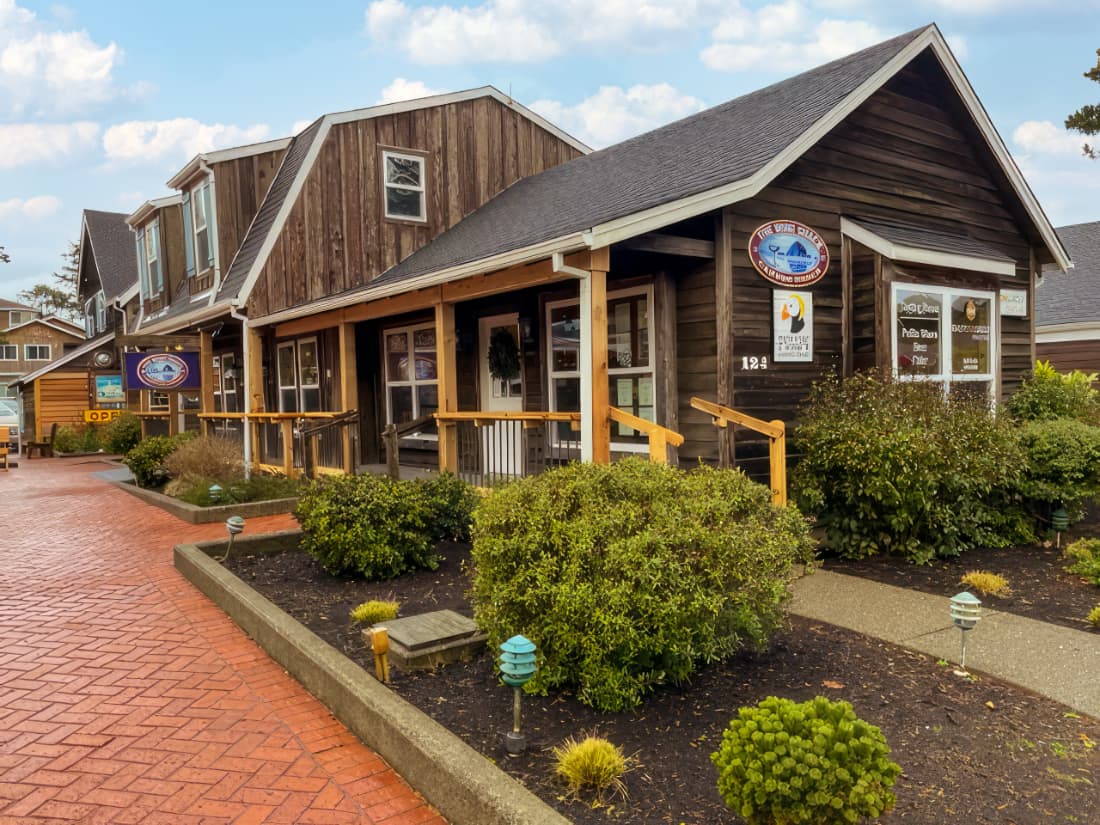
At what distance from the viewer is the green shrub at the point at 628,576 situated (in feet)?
11.3

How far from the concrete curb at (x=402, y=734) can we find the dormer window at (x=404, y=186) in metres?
9.18

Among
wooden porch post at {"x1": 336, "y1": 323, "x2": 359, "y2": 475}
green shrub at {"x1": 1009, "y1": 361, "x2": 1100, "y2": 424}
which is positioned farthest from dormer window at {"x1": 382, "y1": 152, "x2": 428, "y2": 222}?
green shrub at {"x1": 1009, "y1": 361, "x2": 1100, "y2": 424}

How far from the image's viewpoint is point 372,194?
508 inches

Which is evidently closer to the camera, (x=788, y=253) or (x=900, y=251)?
(x=788, y=253)

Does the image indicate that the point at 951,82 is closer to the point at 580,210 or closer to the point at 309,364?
the point at 580,210

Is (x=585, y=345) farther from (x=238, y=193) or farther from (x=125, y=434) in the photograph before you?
(x=125, y=434)

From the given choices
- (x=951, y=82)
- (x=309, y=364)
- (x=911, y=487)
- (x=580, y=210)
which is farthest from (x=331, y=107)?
(x=911, y=487)

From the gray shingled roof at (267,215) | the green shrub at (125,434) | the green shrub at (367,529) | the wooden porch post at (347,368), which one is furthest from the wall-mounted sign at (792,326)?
the green shrub at (125,434)

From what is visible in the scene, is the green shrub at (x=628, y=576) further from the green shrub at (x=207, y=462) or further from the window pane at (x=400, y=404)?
the green shrub at (x=207, y=462)

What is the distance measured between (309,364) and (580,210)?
7708 mm

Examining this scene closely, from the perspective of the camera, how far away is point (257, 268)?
12016 mm

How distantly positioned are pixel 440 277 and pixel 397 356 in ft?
15.0

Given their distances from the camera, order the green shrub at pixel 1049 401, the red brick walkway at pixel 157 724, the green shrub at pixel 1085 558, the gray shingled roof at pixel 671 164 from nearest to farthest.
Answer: the red brick walkway at pixel 157 724, the green shrub at pixel 1085 558, the gray shingled roof at pixel 671 164, the green shrub at pixel 1049 401

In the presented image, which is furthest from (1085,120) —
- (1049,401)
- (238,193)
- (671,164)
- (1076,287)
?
(238,193)
